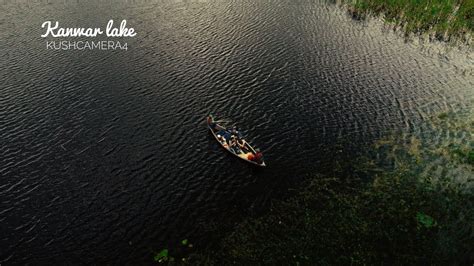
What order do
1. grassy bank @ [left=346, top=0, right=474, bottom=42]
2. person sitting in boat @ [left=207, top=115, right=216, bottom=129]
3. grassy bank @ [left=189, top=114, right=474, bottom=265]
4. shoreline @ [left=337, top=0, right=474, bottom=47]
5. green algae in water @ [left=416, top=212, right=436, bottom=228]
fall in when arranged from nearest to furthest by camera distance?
grassy bank @ [left=189, top=114, right=474, bottom=265], green algae in water @ [left=416, top=212, right=436, bottom=228], person sitting in boat @ [left=207, top=115, right=216, bottom=129], shoreline @ [left=337, top=0, right=474, bottom=47], grassy bank @ [left=346, top=0, right=474, bottom=42]

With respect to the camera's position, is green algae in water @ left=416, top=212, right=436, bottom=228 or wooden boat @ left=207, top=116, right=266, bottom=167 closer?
green algae in water @ left=416, top=212, right=436, bottom=228

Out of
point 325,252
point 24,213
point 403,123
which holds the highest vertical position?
point 403,123

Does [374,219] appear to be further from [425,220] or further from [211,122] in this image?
[211,122]

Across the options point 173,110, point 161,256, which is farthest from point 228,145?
point 161,256

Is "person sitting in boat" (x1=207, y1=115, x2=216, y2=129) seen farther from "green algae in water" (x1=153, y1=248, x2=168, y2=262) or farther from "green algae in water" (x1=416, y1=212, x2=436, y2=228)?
"green algae in water" (x1=416, y1=212, x2=436, y2=228)

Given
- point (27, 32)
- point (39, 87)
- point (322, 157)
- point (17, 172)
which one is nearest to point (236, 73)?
point (322, 157)

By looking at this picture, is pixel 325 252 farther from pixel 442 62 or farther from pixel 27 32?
pixel 27 32

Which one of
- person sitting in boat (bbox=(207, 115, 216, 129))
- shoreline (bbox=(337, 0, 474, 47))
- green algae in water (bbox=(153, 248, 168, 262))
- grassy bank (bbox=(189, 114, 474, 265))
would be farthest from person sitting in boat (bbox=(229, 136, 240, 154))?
shoreline (bbox=(337, 0, 474, 47))
